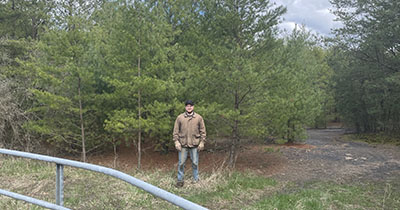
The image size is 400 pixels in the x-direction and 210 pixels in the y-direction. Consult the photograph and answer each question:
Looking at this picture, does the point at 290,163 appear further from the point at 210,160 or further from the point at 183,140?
the point at 183,140

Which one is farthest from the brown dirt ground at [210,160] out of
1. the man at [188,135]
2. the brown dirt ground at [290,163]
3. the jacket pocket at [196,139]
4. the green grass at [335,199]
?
the jacket pocket at [196,139]

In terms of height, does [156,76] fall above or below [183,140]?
above

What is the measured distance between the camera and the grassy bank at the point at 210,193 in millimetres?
4891

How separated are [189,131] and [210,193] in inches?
54.5

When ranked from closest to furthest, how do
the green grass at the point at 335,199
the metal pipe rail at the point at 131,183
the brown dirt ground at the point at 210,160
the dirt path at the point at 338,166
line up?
the metal pipe rail at the point at 131,183
the green grass at the point at 335,199
the dirt path at the point at 338,166
the brown dirt ground at the point at 210,160

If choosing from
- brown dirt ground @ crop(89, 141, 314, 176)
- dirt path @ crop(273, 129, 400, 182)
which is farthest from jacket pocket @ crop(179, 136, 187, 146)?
dirt path @ crop(273, 129, 400, 182)

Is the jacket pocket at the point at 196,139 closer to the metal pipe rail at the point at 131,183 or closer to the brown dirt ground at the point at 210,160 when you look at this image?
the brown dirt ground at the point at 210,160

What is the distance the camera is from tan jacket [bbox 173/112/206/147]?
6422 mm

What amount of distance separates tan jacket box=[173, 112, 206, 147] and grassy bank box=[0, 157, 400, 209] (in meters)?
0.94

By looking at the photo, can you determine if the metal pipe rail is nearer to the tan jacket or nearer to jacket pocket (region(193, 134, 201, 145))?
the tan jacket

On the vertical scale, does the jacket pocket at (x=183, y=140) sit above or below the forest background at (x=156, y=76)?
below

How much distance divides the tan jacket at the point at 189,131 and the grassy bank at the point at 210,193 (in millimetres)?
940

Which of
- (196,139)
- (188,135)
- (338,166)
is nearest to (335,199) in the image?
(196,139)

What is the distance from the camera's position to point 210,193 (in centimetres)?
597
